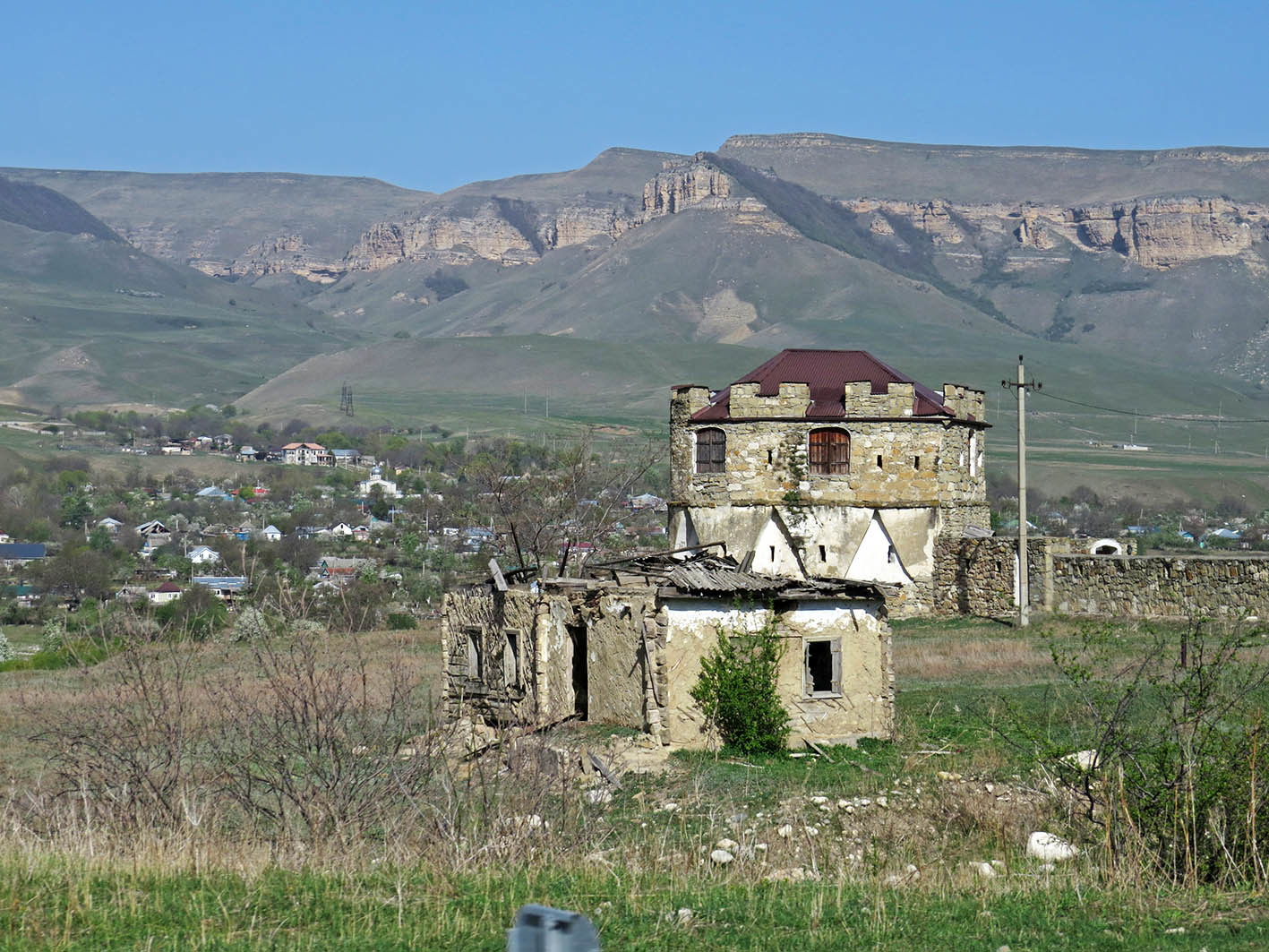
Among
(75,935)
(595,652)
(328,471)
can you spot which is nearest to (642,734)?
(595,652)

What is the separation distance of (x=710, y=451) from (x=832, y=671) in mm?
16917

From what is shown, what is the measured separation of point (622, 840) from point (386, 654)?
69.3 ft

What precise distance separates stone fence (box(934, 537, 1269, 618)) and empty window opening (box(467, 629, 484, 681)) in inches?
512

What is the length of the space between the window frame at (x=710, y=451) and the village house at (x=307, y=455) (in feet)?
490

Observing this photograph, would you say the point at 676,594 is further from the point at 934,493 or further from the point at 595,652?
the point at 934,493

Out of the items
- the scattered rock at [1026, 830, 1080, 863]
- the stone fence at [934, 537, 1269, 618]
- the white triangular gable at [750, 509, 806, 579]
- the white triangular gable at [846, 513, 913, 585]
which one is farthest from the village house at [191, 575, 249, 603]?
the scattered rock at [1026, 830, 1080, 863]

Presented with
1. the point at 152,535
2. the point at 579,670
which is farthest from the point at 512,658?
the point at 152,535

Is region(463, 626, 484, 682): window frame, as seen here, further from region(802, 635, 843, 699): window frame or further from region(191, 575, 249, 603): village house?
region(191, 575, 249, 603): village house

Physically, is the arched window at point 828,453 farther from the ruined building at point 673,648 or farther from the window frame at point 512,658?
the window frame at point 512,658

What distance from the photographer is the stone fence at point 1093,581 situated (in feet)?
102

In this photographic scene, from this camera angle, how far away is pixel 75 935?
9.77m

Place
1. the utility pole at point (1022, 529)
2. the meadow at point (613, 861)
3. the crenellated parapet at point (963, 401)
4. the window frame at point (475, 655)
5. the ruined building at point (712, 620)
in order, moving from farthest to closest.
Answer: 1. the crenellated parapet at point (963, 401)
2. the utility pole at point (1022, 529)
3. the window frame at point (475, 655)
4. the ruined building at point (712, 620)
5. the meadow at point (613, 861)

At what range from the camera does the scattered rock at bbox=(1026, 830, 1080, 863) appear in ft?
46.0

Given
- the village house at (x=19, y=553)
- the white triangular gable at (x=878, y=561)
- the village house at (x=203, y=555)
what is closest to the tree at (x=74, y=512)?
the village house at (x=19, y=553)
